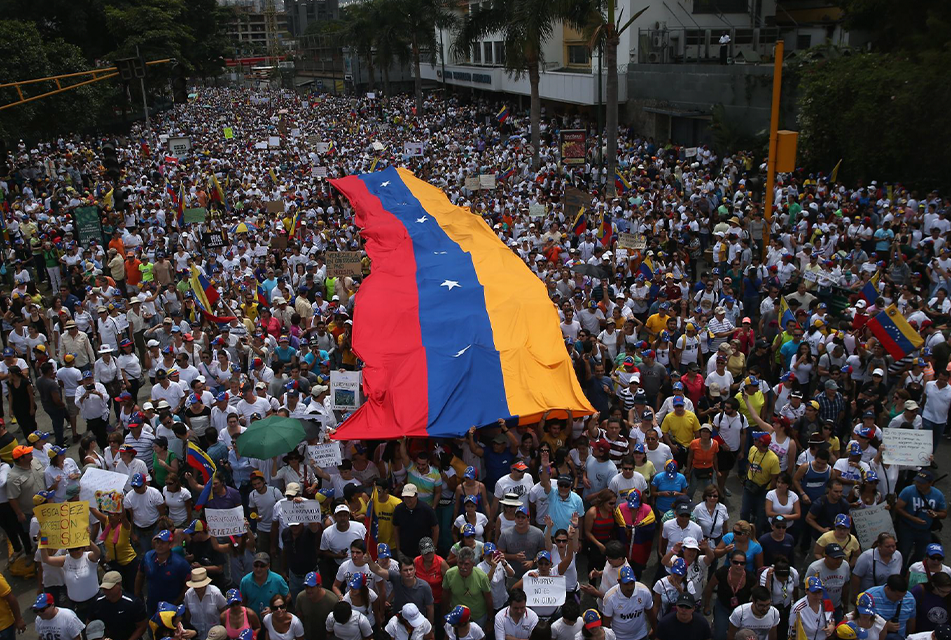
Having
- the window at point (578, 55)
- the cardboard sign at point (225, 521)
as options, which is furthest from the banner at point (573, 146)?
the cardboard sign at point (225, 521)

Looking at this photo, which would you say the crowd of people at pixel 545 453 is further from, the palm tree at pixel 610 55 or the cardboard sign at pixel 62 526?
the palm tree at pixel 610 55

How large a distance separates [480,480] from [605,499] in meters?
1.60

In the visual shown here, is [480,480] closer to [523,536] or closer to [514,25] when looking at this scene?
[523,536]

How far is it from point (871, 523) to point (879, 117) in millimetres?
16369

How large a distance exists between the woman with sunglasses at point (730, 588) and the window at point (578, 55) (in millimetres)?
32820

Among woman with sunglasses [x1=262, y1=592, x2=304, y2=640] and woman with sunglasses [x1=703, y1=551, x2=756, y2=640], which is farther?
woman with sunglasses [x1=703, y1=551, x2=756, y2=640]

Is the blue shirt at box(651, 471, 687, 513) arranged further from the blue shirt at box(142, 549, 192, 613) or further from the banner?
the banner

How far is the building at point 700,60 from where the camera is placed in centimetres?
2616

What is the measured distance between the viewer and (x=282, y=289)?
45.0 feet

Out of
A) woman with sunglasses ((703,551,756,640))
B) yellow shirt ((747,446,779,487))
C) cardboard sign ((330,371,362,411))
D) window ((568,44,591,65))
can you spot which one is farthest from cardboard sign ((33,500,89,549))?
window ((568,44,591,65))

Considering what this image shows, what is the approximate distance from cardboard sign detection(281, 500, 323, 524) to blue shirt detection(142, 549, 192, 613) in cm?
91

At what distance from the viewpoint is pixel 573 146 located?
22109 mm

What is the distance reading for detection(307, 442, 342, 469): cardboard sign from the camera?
812cm

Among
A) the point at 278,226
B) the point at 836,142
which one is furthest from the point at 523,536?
the point at 836,142
